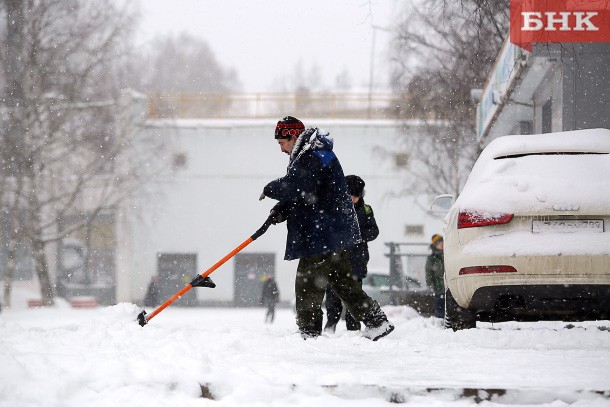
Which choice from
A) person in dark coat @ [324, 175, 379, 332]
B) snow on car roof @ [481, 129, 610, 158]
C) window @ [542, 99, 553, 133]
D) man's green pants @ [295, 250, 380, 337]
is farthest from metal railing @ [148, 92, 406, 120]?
man's green pants @ [295, 250, 380, 337]

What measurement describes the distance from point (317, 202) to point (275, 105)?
106ft

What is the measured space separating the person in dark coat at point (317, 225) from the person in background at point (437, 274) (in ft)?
20.0

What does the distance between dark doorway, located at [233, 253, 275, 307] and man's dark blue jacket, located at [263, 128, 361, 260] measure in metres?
31.3

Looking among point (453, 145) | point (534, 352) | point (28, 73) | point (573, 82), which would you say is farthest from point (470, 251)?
point (28, 73)

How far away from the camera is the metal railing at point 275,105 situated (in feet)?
124

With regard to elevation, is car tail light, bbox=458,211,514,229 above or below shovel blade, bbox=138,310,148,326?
above

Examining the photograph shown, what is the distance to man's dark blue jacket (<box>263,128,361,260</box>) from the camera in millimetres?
6605

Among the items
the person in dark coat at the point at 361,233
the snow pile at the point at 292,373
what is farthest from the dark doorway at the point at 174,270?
the snow pile at the point at 292,373

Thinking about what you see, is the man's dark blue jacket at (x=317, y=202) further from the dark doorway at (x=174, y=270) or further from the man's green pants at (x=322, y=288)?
the dark doorway at (x=174, y=270)

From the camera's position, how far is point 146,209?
37.1 metres

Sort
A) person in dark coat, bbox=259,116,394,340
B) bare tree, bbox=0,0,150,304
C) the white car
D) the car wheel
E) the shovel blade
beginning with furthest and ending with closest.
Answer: bare tree, bbox=0,0,150,304 → the shovel blade → the car wheel → person in dark coat, bbox=259,116,394,340 → the white car

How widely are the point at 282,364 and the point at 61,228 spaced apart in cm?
3216

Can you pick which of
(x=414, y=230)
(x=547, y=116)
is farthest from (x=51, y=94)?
(x=547, y=116)

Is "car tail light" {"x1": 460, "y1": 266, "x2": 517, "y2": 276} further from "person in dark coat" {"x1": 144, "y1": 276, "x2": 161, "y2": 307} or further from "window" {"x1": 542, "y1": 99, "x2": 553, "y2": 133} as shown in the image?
"person in dark coat" {"x1": 144, "y1": 276, "x2": 161, "y2": 307}
